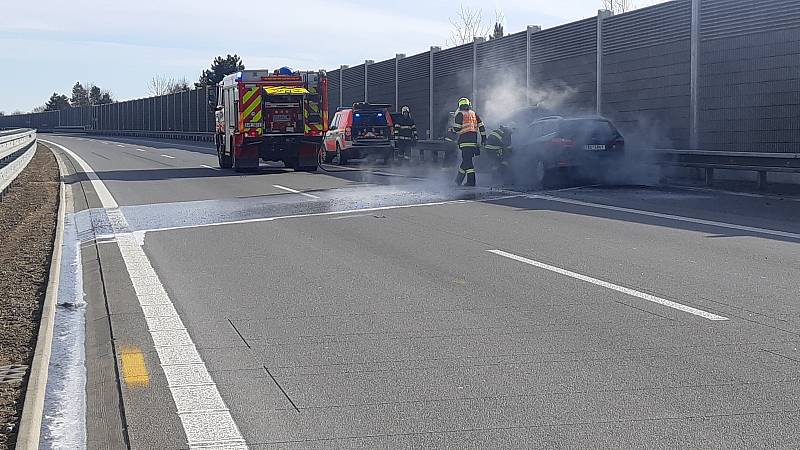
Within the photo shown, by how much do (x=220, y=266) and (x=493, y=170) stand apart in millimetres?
13856

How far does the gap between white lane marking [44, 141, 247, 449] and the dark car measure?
1140 centimetres

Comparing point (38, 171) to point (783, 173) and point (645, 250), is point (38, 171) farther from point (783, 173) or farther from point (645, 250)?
point (645, 250)

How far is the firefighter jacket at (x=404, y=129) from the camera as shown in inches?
1303

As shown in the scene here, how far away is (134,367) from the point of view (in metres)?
6.68

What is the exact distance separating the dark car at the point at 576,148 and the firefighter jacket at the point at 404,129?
11621mm

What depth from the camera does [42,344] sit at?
716 cm

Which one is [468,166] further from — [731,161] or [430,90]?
[430,90]

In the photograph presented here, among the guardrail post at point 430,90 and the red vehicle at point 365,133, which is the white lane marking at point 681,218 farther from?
the guardrail post at point 430,90

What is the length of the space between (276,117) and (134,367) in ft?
76.3

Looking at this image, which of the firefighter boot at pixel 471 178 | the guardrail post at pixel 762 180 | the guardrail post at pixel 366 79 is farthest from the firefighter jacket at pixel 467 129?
the guardrail post at pixel 366 79

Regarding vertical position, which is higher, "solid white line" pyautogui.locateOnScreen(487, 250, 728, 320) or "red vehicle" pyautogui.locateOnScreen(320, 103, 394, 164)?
"red vehicle" pyautogui.locateOnScreen(320, 103, 394, 164)

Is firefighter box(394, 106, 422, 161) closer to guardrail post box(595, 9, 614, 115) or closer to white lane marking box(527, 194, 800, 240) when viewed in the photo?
guardrail post box(595, 9, 614, 115)

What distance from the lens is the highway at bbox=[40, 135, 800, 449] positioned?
17.7 ft

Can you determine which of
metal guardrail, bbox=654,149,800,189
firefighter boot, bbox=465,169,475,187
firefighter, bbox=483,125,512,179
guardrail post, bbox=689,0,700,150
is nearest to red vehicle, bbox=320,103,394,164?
firefighter, bbox=483,125,512,179
